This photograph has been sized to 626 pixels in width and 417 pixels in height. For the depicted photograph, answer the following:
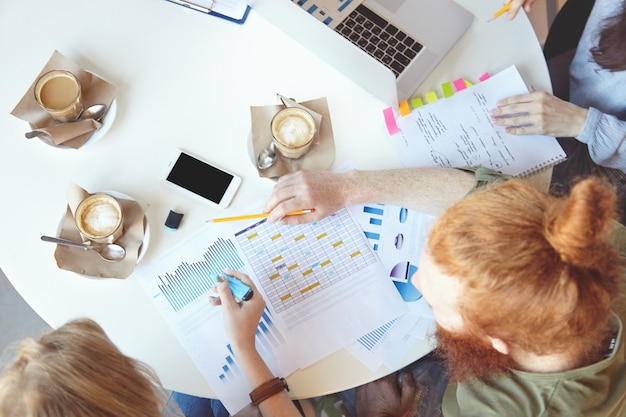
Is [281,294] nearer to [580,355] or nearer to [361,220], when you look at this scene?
[361,220]

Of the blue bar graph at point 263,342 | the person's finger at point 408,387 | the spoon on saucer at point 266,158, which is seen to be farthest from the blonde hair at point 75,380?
the person's finger at point 408,387

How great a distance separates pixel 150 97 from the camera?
1.14 metres

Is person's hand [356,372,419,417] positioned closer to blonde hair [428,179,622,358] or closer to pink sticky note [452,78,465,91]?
blonde hair [428,179,622,358]

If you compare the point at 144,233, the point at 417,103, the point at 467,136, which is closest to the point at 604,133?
the point at 467,136

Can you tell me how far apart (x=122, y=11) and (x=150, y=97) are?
0.21 metres

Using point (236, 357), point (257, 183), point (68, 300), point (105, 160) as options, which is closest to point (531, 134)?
point (257, 183)

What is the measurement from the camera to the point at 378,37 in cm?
115

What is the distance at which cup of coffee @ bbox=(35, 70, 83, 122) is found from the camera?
1.08 m

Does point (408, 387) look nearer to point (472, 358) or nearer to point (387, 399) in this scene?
point (387, 399)

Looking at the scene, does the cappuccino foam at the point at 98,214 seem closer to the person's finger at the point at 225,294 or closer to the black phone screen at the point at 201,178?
the black phone screen at the point at 201,178

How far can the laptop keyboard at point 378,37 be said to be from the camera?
114cm

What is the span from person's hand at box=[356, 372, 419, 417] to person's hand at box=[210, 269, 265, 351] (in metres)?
0.37

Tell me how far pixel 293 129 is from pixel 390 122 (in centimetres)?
21

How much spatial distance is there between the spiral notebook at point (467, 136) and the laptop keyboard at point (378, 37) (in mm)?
113
